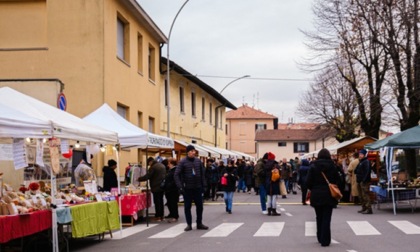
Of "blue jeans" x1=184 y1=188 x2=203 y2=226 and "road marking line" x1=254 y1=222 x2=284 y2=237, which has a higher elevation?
"blue jeans" x1=184 y1=188 x2=203 y2=226

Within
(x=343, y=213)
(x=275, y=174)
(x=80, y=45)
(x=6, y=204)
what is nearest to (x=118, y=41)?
(x=80, y=45)

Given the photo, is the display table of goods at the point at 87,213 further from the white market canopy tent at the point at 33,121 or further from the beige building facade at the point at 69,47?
the beige building facade at the point at 69,47

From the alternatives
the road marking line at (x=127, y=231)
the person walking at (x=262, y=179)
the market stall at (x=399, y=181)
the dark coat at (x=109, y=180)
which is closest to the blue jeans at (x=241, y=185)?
the market stall at (x=399, y=181)

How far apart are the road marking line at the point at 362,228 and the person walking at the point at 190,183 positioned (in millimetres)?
3566

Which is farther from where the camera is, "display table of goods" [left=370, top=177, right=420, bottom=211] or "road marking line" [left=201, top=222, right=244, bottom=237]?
"display table of goods" [left=370, top=177, right=420, bottom=211]

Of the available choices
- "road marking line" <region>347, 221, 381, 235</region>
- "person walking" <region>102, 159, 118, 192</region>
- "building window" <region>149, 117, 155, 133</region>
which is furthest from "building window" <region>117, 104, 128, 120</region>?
"road marking line" <region>347, 221, 381, 235</region>

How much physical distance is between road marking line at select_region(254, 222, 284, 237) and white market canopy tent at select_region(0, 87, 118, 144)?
431 cm

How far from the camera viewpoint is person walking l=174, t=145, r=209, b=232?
14.5 m

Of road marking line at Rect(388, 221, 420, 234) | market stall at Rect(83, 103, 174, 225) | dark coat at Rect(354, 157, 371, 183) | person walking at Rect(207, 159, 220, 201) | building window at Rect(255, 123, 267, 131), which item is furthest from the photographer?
building window at Rect(255, 123, 267, 131)

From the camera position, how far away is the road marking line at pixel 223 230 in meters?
13.4

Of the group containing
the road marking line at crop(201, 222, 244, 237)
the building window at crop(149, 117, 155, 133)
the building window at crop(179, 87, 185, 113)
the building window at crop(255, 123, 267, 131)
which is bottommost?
the road marking line at crop(201, 222, 244, 237)

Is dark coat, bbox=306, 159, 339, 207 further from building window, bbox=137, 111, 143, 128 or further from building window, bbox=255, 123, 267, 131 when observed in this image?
building window, bbox=255, 123, 267, 131

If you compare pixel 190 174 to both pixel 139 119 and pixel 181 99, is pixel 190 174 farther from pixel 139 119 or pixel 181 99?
pixel 181 99

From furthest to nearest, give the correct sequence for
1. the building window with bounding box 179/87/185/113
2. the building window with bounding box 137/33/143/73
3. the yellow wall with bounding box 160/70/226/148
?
the building window with bounding box 179/87/185/113, the yellow wall with bounding box 160/70/226/148, the building window with bounding box 137/33/143/73
